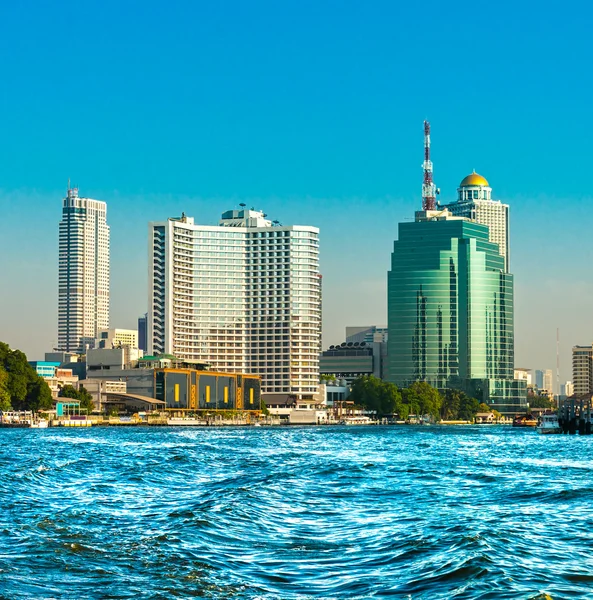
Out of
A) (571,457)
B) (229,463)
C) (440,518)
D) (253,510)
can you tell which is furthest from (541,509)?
(571,457)

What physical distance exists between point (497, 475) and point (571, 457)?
1283 inches

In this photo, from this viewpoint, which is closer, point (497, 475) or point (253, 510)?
point (253, 510)

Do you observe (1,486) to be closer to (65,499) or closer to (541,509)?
(65,499)

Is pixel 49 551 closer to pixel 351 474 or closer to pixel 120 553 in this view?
pixel 120 553

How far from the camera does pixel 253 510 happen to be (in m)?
50.2

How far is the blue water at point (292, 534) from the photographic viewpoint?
3112 cm

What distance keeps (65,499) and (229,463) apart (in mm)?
36160

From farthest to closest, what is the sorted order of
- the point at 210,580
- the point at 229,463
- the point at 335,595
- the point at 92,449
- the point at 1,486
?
1. the point at 92,449
2. the point at 229,463
3. the point at 1,486
4. the point at 210,580
5. the point at 335,595

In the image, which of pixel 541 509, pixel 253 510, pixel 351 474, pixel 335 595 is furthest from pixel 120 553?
pixel 351 474

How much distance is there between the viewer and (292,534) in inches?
1655

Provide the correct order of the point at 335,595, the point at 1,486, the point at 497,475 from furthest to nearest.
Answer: the point at 497,475, the point at 1,486, the point at 335,595

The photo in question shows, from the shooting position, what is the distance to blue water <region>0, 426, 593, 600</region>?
31125 mm

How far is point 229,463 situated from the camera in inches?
3524

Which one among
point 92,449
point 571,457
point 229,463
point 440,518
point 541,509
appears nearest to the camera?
point 440,518
